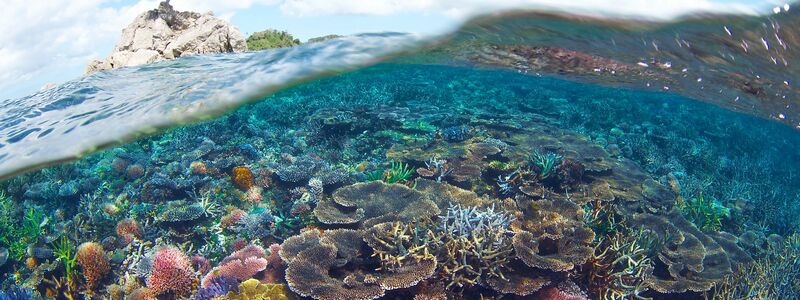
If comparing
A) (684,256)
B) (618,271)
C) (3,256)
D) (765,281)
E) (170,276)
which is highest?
(170,276)

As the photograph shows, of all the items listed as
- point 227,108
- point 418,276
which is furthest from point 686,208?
point 227,108

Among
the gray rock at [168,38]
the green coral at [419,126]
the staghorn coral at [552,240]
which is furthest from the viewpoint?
the gray rock at [168,38]

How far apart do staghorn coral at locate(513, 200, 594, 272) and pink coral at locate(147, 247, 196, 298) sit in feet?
13.6

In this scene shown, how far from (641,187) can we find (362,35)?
782 centimetres

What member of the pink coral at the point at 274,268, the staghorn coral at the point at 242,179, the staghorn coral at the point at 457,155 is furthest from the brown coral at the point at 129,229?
the staghorn coral at the point at 457,155

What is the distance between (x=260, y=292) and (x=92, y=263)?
318 cm

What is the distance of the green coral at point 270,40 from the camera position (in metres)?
13.5

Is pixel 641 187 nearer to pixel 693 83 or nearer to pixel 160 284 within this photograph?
pixel 693 83

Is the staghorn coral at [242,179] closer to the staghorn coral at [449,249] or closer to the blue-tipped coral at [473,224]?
the staghorn coral at [449,249]

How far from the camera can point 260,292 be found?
4.29m

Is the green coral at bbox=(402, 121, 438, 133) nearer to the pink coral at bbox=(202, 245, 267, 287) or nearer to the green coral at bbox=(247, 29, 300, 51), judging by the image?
the green coral at bbox=(247, 29, 300, 51)

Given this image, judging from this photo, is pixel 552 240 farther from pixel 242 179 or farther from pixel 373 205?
pixel 242 179

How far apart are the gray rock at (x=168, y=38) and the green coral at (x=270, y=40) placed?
2.53 ft

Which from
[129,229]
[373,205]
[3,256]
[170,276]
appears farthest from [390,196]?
[3,256]
